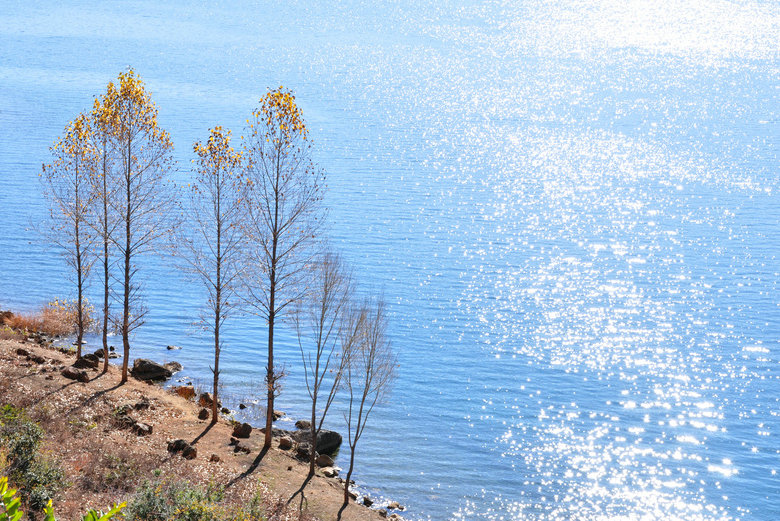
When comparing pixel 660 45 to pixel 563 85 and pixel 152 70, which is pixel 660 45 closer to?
pixel 563 85

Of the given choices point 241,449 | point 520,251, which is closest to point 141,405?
point 241,449

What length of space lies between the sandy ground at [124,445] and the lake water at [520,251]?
5.27m

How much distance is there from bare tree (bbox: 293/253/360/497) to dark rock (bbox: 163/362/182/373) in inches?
309

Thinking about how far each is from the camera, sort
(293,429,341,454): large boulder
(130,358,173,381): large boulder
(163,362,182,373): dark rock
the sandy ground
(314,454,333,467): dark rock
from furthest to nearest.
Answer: (163,362,182,373): dark rock < (130,358,173,381): large boulder < (293,429,341,454): large boulder < (314,454,333,467): dark rock < the sandy ground

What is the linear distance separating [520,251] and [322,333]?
25.7 meters

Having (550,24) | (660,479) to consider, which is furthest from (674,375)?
(550,24)

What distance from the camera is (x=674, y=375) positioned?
1996 inches

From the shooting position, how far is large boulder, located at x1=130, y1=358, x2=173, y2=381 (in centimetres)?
4578

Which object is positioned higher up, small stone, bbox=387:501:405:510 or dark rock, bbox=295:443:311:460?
dark rock, bbox=295:443:311:460

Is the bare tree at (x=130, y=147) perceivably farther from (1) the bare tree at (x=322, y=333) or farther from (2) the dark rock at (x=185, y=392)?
(1) the bare tree at (x=322, y=333)

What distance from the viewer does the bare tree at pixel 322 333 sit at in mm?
34188

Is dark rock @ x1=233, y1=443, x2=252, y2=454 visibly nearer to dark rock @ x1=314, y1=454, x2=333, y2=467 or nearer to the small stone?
dark rock @ x1=314, y1=454, x2=333, y2=467

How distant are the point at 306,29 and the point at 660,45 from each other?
262ft

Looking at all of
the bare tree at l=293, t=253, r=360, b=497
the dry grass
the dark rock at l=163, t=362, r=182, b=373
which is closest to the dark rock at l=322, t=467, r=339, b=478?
the bare tree at l=293, t=253, r=360, b=497
